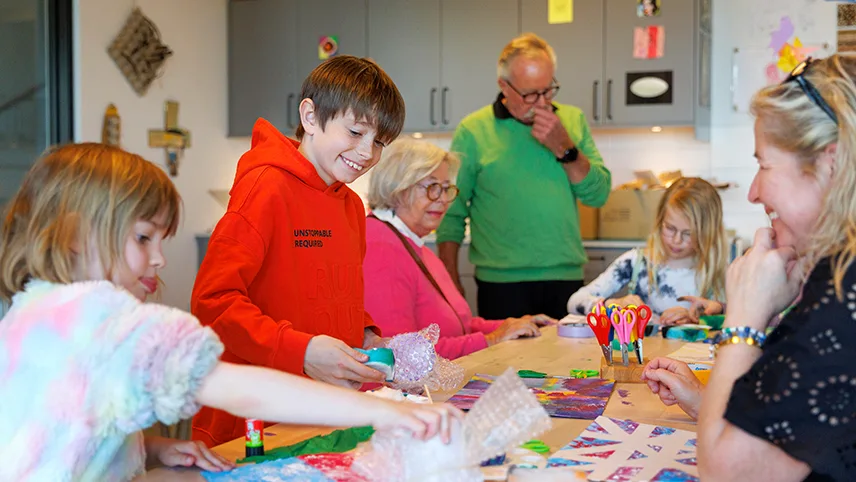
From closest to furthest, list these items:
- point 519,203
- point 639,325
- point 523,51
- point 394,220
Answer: point 639,325 < point 394,220 < point 523,51 < point 519,203

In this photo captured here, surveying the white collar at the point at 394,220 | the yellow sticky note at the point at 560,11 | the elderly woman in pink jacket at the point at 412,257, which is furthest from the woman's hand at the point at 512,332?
the yellow sticky note at the point at 560,11

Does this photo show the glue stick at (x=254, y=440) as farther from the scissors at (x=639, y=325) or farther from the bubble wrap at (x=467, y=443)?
the scissors at (x=639, y=325)

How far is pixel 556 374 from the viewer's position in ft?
6.49

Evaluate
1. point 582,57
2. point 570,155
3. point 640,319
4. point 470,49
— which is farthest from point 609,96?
point 640,319

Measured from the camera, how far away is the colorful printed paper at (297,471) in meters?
1.18

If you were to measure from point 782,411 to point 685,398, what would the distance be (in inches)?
19.2

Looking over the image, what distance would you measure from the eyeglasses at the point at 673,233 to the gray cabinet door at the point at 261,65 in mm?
2916

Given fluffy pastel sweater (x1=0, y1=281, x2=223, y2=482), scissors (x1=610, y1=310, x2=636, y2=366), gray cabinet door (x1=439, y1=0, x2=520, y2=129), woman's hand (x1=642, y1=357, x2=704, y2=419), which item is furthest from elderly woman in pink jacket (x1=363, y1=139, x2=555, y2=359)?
gray cabinet door (x1=439, y1=0, x2=520, y2=129)

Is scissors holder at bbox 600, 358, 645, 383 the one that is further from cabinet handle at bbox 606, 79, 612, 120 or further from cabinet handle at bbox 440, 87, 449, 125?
cabinet handle at bbox 440, 87, 449, 125

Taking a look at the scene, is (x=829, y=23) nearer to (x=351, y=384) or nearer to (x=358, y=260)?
(x=358, y=260)

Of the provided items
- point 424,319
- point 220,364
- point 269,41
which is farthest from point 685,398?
point 269,41

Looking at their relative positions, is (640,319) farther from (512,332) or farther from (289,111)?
(289,111)

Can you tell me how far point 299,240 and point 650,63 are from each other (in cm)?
335

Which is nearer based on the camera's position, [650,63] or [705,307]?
[705,307]
